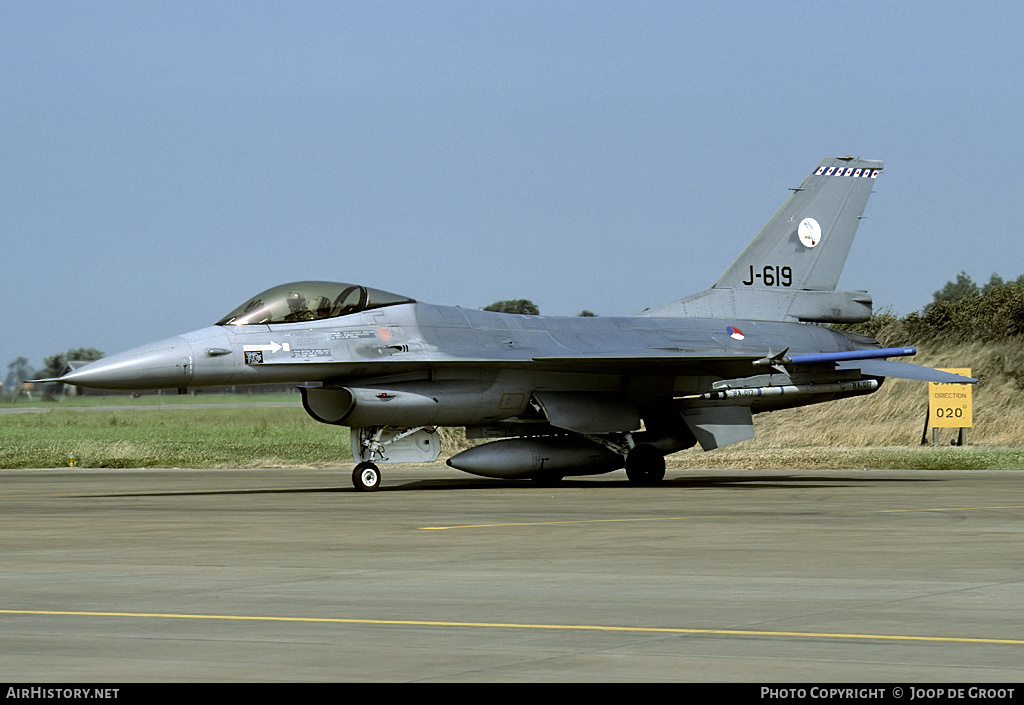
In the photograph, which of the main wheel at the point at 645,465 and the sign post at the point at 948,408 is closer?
the main wheel at the point at 645,465

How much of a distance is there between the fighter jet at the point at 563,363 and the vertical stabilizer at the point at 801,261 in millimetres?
27

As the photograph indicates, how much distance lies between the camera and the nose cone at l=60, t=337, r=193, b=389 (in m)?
19.5

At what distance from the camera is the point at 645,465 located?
79.5 ft

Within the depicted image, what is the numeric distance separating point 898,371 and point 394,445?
27.8ft

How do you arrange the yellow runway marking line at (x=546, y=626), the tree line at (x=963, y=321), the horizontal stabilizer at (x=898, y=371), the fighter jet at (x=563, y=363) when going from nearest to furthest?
the yellow runway marking line at (x=546, y=626) → the fighter jet at (x=563, y=363) → the horizontal stabilizer at (x=898, y=371) → the tree line at (x=963, y=321)

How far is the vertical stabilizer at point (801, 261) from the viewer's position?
26.7 meters

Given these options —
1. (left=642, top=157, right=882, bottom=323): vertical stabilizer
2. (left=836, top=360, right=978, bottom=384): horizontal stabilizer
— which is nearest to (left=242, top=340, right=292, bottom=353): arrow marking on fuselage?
(left=642, top=157, right=882, bottom=323): vertical stabilizer

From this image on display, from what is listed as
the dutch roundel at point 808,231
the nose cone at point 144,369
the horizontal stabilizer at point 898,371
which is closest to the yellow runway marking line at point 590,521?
the nose cone at point 144,369

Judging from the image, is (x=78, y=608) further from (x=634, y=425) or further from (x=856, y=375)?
(x=856, y=375)

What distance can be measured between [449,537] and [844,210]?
53.2 ft

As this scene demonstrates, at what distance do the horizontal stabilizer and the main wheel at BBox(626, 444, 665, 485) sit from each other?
3.51 meters

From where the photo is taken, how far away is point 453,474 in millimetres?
29438

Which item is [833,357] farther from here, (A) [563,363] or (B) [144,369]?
(B) [144,369]

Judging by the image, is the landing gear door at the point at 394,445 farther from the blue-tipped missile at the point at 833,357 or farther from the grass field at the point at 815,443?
the grass field at the point at 815,443
